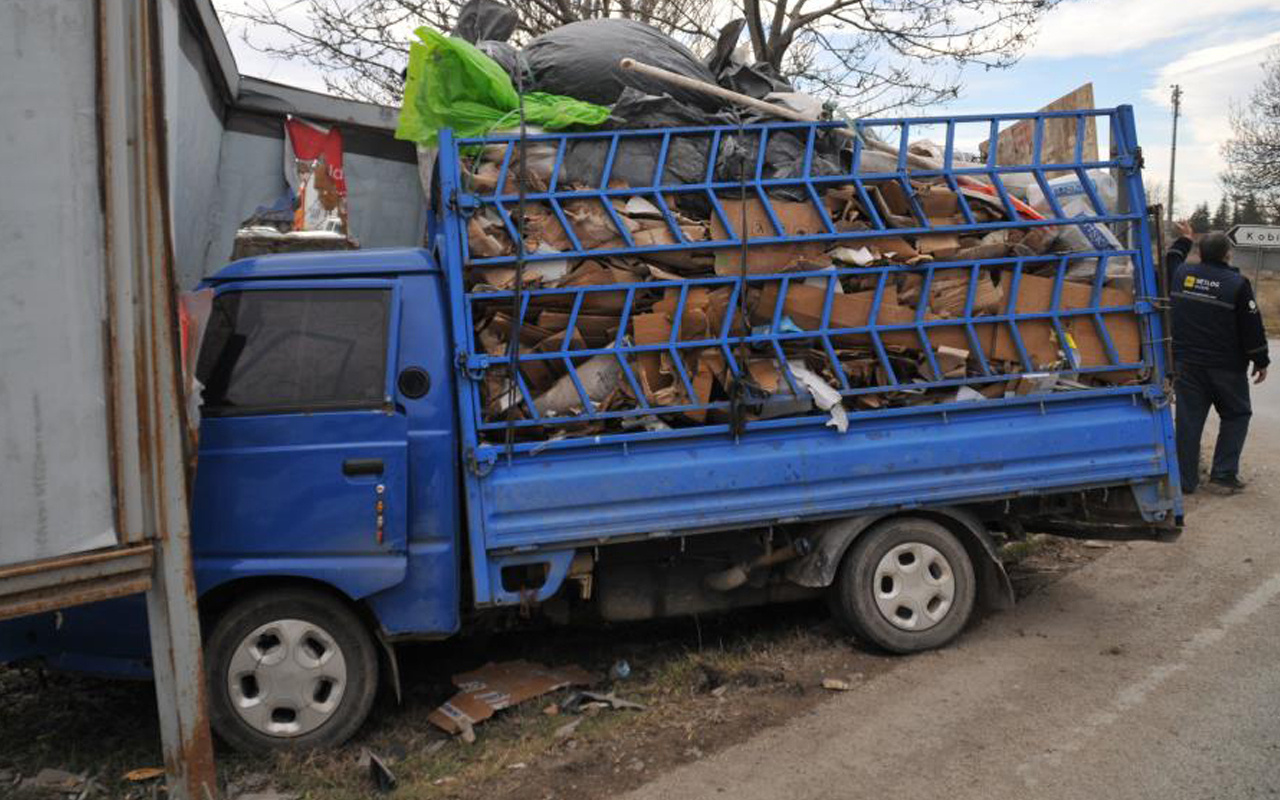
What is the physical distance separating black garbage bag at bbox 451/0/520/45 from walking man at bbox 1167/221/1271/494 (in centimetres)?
503

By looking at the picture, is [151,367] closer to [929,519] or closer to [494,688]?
[494,688]

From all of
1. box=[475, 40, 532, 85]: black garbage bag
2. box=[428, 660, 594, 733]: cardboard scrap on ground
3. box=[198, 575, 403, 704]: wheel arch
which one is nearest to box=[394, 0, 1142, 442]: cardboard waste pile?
box=[475, 40, 532, 85]: black garbage bag

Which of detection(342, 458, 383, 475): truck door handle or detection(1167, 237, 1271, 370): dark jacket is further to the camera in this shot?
detection(1167, 237, 1271, 370): dark jacket

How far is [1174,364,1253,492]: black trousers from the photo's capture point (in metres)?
7.09

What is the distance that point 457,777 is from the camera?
3854 millimetres

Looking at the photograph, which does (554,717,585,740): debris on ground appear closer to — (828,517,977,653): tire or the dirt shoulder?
the dirt shoulder

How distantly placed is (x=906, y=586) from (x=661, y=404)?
58.0 inches

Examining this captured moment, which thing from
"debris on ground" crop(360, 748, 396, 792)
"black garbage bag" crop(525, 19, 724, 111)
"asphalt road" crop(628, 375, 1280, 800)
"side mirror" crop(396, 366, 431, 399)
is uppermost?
"black garbage bag" crop(525, 19, 724, 111)

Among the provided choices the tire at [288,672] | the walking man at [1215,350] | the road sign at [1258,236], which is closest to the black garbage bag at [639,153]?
the tire at [288,672]

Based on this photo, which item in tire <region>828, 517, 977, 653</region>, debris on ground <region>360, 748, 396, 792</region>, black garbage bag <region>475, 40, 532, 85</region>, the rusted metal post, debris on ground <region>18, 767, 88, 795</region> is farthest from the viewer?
black garbage bag <region>475, 40, 532, 85</region>

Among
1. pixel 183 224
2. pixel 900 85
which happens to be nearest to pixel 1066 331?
pixel 183 224

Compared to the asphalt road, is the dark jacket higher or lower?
higher

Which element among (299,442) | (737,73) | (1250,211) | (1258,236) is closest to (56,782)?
(299,442)

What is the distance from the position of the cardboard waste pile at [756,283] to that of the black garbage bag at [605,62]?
19 centimetres
